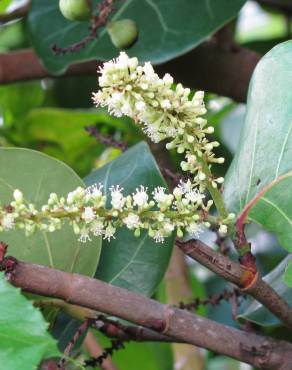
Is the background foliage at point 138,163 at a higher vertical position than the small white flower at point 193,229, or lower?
lower

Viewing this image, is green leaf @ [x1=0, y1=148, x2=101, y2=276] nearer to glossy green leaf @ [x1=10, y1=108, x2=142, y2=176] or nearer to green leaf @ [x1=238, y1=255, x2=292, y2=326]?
green leaf @ [x1=238, y1=255, x2=292, y2=326]

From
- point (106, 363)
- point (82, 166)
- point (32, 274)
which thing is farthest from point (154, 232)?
point (82, 166)

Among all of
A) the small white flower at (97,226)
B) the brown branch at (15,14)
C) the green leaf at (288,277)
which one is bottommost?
the brown branch at (15,14)

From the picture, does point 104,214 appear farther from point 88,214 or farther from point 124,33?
point 124,33

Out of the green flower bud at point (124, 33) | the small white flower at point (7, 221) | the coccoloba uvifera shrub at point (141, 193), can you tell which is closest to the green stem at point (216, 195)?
the coccoloba uvifera shrub at point (141, 193)

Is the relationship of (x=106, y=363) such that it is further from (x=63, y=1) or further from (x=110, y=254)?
(x=63, y=1)

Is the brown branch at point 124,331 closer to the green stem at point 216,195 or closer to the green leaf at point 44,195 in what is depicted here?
the green leaf at point 44,195

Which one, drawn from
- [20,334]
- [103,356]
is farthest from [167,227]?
[103,356]
